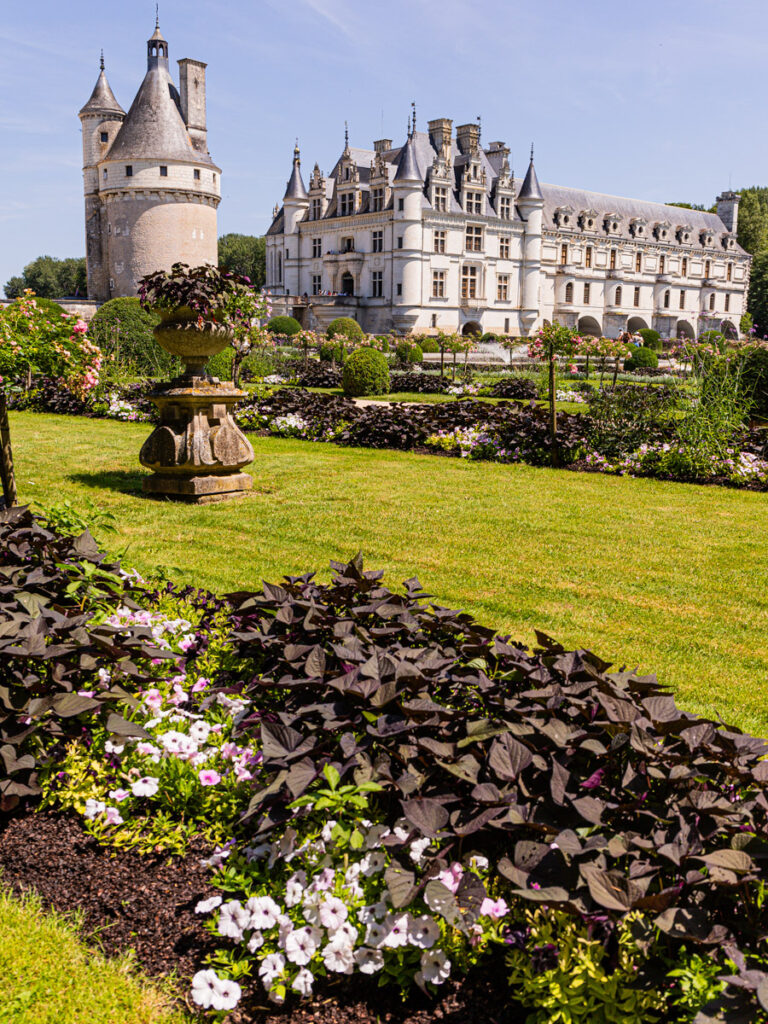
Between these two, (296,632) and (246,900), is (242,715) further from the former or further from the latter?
(246,900)

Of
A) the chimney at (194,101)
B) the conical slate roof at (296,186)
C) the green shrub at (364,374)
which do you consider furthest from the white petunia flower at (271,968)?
the conical slate roof at (296,186)

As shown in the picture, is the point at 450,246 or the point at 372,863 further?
the point at 450,246

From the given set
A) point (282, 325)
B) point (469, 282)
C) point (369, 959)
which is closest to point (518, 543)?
point (369, 959)

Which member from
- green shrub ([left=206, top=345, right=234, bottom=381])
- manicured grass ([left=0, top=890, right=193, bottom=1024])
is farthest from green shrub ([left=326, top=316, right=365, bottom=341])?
manicured grass ([left=0, top=890, right=193, bottom=1024])

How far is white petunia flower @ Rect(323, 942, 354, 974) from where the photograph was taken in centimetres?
195

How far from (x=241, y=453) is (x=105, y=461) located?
2.81 meters

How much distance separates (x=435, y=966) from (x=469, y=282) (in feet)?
162

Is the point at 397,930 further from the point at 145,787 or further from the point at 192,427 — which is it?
the point at 192,427

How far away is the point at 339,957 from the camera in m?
1.96

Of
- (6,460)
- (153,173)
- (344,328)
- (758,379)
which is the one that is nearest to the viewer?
(6,460)

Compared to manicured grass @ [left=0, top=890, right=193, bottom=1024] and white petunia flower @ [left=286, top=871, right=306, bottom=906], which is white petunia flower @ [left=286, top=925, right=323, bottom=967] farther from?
manicured grass @ [left=0, top=890, right=193, bottom=1024]

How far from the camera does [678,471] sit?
32.4 feet

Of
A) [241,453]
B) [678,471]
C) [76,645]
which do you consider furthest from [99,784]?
[678,471]

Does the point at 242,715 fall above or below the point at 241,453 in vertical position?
below
